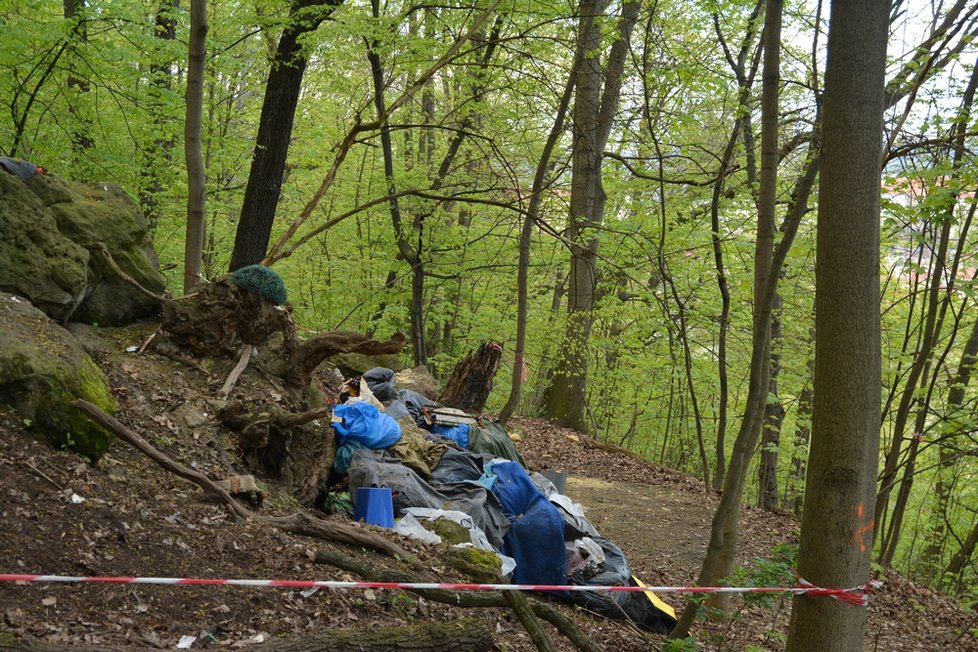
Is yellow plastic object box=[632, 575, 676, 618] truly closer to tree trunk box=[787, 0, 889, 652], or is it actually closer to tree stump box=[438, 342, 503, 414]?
tree trunk box=[787, 0, 889, 652]

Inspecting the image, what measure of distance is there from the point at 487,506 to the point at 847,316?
406cm

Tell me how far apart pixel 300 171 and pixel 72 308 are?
22.7ft

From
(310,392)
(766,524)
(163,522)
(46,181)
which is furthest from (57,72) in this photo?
(766,524)

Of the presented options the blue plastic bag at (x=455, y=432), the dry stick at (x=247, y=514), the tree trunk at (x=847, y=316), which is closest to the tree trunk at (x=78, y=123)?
the blue plastic bag at (x=455, y=432)

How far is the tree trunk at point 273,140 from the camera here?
24.7ft

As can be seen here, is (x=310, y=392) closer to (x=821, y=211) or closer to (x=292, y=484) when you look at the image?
(x=292, y=484)

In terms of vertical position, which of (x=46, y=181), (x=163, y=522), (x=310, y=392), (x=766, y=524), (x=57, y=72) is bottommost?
(x=766, y=524)

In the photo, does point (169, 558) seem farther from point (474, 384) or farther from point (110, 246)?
point (474, 384)

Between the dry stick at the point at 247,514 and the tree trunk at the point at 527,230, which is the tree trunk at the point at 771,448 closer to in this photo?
the tree trunk at the point at 527,230

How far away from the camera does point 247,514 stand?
4477mm

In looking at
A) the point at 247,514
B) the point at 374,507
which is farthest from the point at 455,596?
the point at 374,507

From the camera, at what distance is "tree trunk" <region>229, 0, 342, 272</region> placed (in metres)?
7.53

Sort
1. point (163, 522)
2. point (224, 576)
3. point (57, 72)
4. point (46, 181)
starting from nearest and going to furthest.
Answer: point (224, 576) < point (163, 522) < point (46, 181) < point (57, 72)

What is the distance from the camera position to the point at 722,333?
627 centimetres
